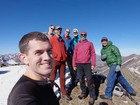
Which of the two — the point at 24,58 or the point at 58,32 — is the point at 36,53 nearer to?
the point at 24,58

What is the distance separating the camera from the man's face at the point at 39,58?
201 centimetres

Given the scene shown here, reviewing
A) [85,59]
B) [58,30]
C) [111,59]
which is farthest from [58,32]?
[111,59]

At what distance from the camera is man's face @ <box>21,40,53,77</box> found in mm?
2008

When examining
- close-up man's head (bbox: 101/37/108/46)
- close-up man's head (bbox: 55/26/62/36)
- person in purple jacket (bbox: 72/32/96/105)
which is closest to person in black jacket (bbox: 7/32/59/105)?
close-up man's head (bbox: 55/26/62/36)

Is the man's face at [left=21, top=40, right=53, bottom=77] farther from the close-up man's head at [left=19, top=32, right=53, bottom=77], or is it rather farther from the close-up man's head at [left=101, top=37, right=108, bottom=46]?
the close-up man's head at [left=101, top=37, right=108, bottom=46]

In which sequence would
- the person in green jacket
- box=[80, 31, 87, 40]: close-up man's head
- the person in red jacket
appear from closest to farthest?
the person in red jacket → box=[80, 31, 87, 40]: close-up man's head → the person in green jacket

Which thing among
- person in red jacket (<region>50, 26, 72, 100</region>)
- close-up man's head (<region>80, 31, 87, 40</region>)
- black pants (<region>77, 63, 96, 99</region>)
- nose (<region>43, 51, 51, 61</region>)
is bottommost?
black pants (<region>77, 63, 96, 99</region>)

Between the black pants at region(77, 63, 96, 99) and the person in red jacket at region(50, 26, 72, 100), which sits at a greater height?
the person in red jacket at region(50, 26, 72, 100)

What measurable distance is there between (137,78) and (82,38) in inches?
217

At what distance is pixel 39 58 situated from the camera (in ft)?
6.58

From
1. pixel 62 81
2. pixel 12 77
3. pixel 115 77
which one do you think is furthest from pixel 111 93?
pixel 12 77

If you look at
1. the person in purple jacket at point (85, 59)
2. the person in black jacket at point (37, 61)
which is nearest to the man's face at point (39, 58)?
the person in black jacket at point (37, 61)

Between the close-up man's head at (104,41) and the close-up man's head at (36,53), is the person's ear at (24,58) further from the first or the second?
the close-up man's head at (104,41)

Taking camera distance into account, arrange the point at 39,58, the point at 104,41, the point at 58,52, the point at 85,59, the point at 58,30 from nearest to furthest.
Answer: the point at 39,58, the point at 58,30, the point at 58,52, the point at 85,59, the point at 104,41
